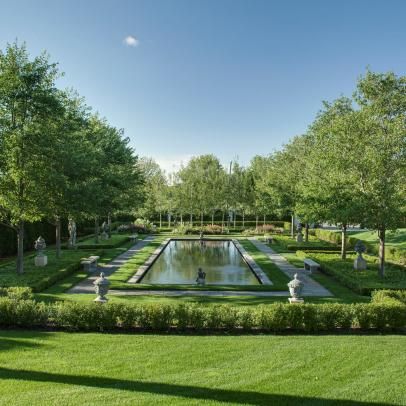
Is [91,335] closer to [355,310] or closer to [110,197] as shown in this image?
[355,310]

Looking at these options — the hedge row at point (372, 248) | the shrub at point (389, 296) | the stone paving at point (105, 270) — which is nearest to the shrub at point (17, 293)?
the stone paving at point (105, 270)

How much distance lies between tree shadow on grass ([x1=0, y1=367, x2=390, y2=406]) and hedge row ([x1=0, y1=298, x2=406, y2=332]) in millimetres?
3006

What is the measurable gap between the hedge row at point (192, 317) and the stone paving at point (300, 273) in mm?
4455

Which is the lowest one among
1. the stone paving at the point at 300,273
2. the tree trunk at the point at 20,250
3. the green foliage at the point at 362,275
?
the stone paving at the point at 300,273

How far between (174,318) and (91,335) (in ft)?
6.00

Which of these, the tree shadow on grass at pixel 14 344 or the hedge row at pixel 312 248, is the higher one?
the hedge row at pixel 312 248

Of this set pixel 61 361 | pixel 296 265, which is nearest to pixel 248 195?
pixel 296 265

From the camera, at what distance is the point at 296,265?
21.3 meters

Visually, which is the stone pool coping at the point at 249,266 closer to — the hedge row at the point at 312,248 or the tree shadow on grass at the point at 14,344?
the hedge row at the point at 312,248

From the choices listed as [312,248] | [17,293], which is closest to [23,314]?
[17,293]

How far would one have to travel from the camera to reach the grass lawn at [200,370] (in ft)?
19.3

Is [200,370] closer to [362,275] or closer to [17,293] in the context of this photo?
[17,293]

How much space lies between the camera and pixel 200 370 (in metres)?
6.85

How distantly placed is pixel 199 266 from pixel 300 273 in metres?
5.95
